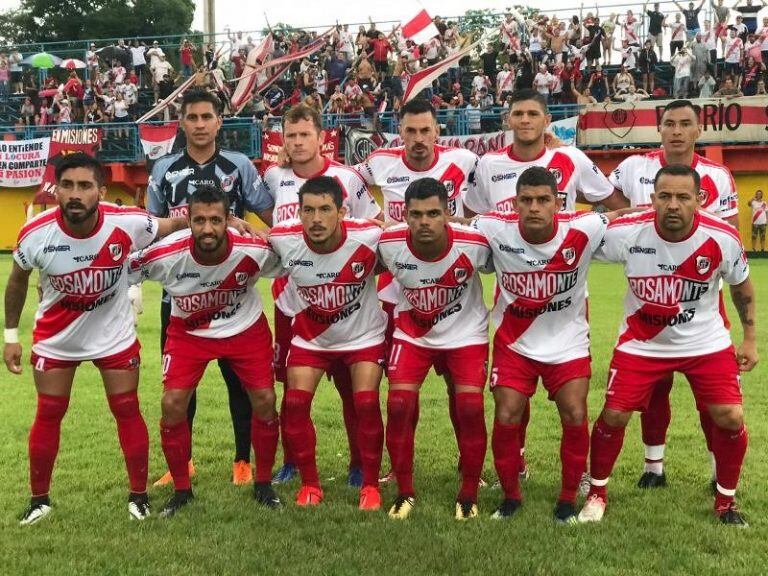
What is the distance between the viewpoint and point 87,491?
18.6ft

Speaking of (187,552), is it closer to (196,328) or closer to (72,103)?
(196,328)

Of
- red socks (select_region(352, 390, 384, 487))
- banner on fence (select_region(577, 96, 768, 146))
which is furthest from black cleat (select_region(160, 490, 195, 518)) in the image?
banner on fence (select_region(577, 96, 768, 146))

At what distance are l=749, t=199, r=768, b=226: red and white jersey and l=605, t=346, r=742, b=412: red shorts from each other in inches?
868

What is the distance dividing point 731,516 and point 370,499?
2080 millimetres

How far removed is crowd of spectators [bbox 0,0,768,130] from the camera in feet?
81.8

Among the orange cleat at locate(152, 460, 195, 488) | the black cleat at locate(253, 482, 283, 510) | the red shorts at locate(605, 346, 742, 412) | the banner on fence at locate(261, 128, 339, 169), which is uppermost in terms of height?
the banner on fence at locate(261, 128, 339, 169)

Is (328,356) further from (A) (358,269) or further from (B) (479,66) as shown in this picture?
(B) (479,66)

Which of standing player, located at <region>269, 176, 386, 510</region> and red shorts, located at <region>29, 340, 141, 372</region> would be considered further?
standing player, located at <region>269, 176, 386, 510</region>

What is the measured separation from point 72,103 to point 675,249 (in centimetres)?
3004

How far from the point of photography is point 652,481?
18.6 feet

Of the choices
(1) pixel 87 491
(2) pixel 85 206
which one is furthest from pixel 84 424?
(2) pixel 85 206

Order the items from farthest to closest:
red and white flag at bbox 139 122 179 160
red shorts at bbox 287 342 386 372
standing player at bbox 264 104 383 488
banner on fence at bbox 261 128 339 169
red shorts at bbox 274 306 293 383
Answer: red and white flag at bbox 139 122 179 160 → banner on fence at bbox 261 128 339 169 → red shorts at bbox 274 306 293 383 → standing player at bbox 264 104 383 488 → red shorts at bbox 287 342 386 372

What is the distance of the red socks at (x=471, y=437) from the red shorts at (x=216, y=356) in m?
1.23

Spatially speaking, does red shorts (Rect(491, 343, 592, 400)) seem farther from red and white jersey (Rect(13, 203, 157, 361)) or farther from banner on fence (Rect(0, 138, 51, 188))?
banner on fence (Rect(0, 138, 51, 188))
